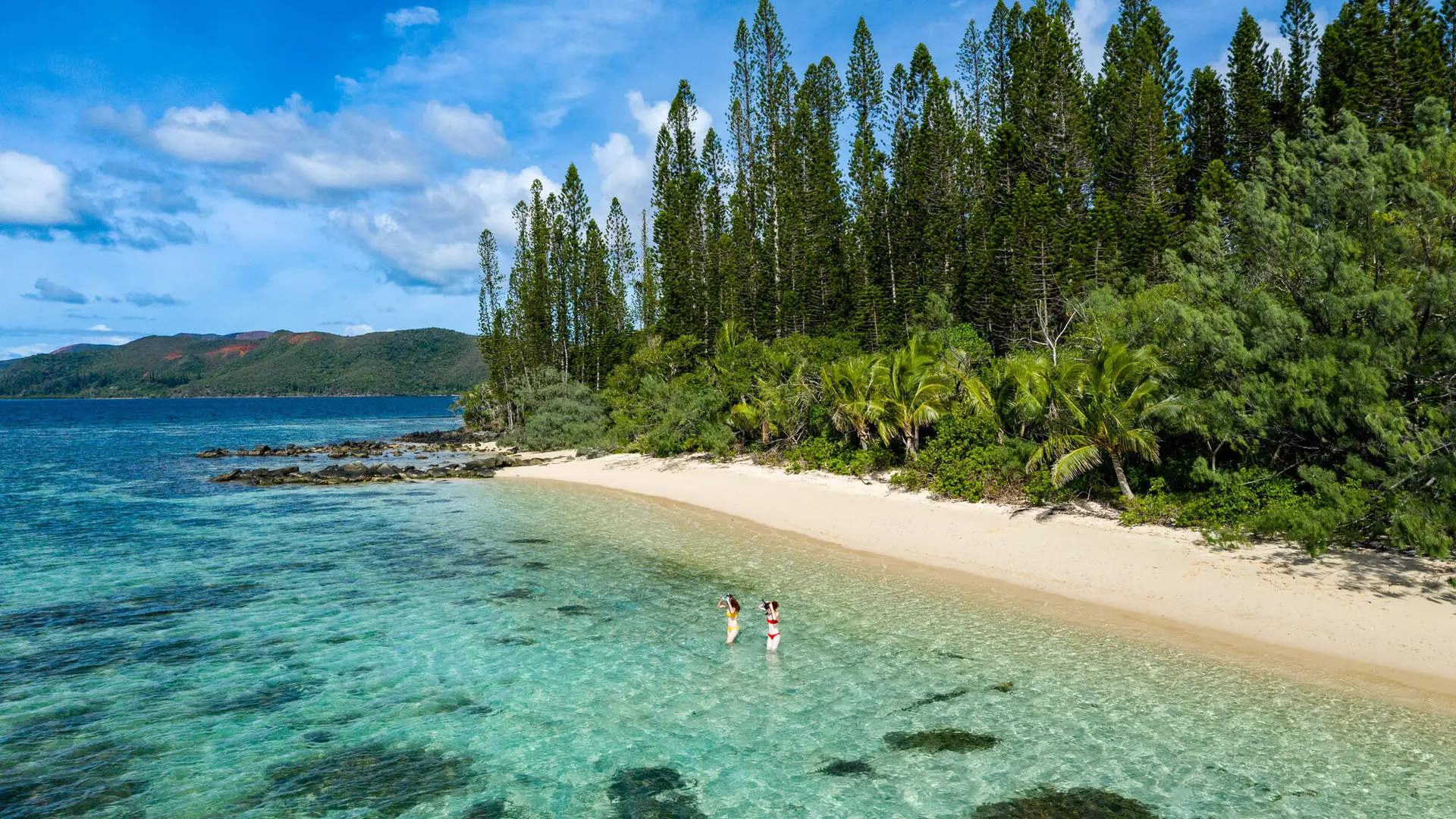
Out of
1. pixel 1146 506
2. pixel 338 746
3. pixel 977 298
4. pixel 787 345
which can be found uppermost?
pixel 977 298

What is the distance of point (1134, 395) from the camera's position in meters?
15.6

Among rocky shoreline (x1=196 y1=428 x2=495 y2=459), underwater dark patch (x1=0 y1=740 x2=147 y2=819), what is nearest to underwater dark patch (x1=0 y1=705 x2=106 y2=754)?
underwater dark patch (x1=0 y1=740 x2=147 y2=819)

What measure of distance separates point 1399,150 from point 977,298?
24.0m

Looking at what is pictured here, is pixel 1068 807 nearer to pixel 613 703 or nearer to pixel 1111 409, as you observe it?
pixel 613 703

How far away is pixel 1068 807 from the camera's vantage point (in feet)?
22.2

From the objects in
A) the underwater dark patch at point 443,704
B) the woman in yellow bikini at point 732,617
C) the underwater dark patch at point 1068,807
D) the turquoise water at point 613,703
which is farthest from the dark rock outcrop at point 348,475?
the underwater dark patch at point 1068,807

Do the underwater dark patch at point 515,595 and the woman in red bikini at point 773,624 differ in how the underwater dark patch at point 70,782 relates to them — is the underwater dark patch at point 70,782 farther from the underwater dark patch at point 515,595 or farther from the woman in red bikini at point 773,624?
the woman in red bikini at point 773,624

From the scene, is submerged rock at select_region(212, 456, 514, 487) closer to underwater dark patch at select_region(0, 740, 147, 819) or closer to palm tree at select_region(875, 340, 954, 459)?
palm tree at select_region(875, 340, 954, 459)

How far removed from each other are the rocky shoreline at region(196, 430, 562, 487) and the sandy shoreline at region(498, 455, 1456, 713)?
871 inches

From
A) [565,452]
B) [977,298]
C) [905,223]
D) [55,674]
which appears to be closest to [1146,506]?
[55,674]

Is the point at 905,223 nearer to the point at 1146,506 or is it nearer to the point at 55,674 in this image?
the point at 1146,506

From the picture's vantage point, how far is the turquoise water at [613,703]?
23.4ft

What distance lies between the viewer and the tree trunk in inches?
632

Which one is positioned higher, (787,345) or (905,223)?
(905,223)
